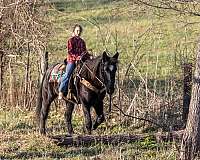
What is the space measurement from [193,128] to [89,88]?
3611 mm

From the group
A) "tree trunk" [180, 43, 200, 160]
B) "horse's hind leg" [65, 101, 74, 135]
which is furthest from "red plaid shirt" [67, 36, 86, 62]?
"tree trunk" [180, 43, 200, 160]

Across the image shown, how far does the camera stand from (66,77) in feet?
37.3

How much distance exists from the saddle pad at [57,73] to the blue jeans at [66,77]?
187 mm

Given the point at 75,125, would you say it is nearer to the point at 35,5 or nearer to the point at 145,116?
the point at 145,116

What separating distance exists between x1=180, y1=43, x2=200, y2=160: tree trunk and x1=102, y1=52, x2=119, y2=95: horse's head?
2.53m

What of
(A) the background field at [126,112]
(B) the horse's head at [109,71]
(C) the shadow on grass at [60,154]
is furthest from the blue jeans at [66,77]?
(C) the shadow on grass at [60,154]

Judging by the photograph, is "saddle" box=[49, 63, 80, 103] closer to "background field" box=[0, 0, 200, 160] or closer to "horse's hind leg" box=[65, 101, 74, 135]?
"horse's hind leg" box=[65, 101, 74, 135]

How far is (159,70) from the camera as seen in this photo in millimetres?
18016

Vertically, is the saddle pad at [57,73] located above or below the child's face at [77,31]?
below

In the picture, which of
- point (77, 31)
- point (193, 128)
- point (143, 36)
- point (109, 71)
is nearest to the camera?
point (193, 128)

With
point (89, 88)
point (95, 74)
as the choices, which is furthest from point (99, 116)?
point (95, 74)

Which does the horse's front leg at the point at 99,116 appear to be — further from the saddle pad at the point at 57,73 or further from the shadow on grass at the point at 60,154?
the shadow on grass at the point at 60,154

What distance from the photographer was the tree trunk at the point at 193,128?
784 cm

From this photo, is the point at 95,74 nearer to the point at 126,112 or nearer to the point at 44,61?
the point at 126,112
